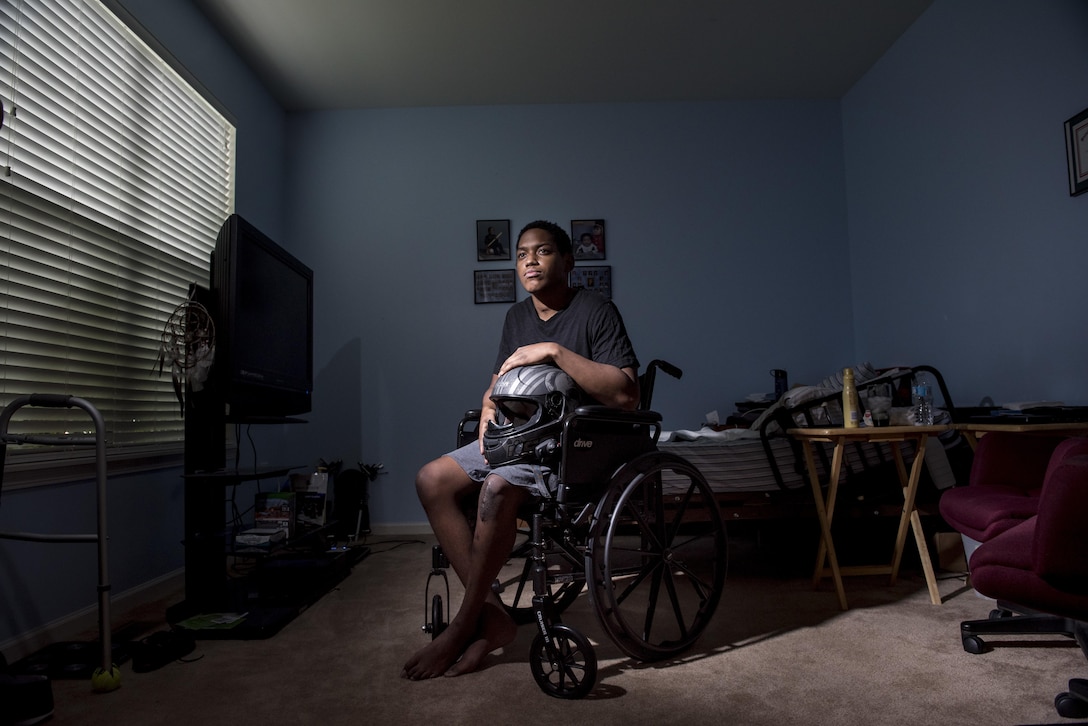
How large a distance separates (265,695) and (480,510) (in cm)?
68

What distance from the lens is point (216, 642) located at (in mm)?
2078

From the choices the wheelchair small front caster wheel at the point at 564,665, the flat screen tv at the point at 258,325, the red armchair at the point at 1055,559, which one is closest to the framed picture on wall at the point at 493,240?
the flat screen tv at the point at 258,325

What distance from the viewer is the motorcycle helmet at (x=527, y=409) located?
164cm

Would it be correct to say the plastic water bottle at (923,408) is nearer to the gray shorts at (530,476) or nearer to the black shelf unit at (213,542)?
the gray shorts at (530,476)

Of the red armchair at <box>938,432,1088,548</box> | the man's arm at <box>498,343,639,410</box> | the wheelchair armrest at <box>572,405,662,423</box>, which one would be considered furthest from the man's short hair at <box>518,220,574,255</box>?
the red armchair at <box>938,432,1088,548</box>

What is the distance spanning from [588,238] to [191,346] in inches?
104

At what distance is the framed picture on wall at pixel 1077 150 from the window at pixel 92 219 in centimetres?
366

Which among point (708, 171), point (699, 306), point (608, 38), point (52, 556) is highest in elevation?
point (608, 38)

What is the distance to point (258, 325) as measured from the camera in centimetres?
257

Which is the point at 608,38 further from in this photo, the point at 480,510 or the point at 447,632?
the point at 447,632

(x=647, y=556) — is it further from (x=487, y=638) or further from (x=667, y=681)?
(x=487, y=638)

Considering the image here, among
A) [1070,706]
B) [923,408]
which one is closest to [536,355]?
[1070,706]

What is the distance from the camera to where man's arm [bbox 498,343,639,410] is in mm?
1776

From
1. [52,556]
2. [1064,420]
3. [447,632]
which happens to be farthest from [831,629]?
[52,556]
